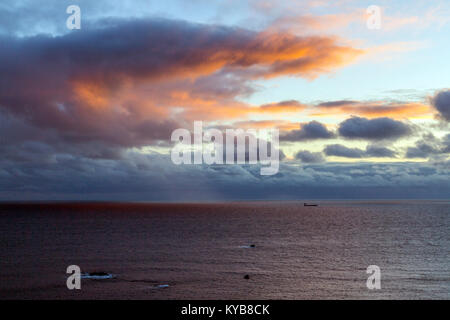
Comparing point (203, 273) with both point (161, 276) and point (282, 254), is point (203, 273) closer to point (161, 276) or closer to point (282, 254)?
point (161, 276)

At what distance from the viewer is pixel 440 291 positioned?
60.0 m

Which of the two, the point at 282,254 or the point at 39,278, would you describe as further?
the point at 282,254

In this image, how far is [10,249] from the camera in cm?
10862
